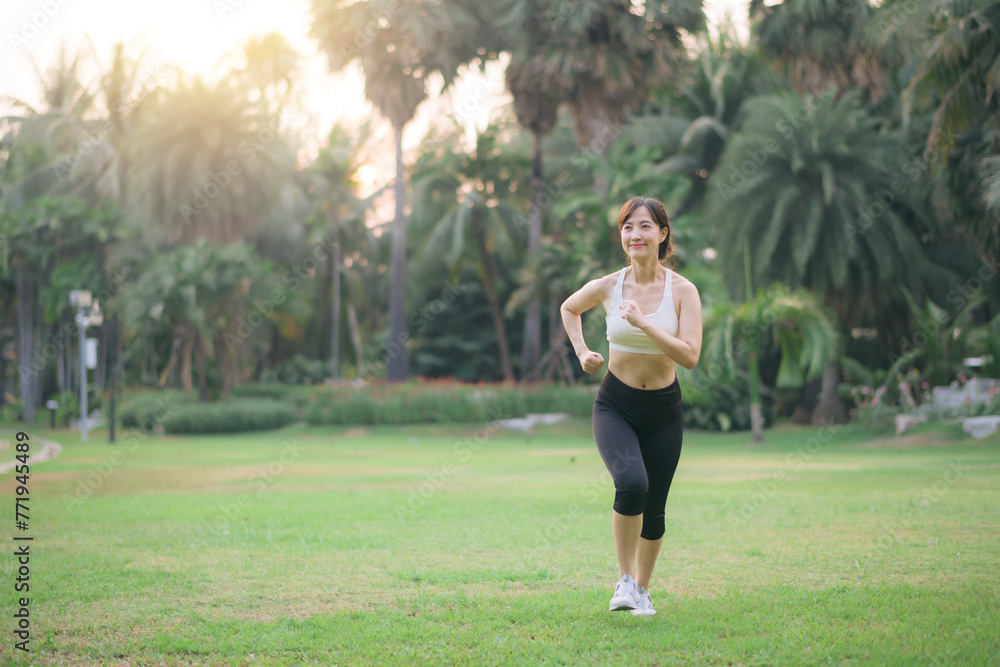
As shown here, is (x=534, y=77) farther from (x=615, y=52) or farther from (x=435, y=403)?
(x=435, y=403)

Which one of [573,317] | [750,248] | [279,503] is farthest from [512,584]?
[750,248]

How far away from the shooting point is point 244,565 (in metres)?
6.05

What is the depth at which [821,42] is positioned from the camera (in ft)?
69.1

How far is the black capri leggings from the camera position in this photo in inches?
176

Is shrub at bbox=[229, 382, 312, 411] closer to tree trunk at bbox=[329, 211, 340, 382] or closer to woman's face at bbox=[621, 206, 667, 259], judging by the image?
tree trunk at bbox=[329, 211, 340, 382]

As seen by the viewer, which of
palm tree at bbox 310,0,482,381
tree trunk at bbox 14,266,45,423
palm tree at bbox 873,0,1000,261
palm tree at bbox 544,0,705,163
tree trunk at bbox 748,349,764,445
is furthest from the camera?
tree trunk at bbox 14,266,45,423

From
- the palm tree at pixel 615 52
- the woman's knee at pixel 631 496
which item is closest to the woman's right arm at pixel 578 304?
the woman's knee at pixel 631 496

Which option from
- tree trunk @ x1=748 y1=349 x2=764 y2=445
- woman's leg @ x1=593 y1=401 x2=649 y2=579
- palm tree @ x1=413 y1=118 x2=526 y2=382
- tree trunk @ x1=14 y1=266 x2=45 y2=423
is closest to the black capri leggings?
woman's leg @ x1=593 y1=401 x2=649 y2=579

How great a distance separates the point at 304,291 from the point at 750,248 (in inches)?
823

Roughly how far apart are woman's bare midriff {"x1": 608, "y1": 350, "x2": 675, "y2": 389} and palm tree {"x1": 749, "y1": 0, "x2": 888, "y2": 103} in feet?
61.6

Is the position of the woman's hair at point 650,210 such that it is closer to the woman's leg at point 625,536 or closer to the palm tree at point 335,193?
the woman's leg at point 625,536

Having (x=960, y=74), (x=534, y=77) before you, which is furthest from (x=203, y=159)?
(x=960, y=74)

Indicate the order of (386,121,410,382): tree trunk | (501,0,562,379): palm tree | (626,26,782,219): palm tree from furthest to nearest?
(626,26,782,219): palm tree → (386,121,410,382): tree trunk → (501,0,562,379): palm tree

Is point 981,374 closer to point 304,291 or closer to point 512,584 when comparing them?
point 512,584
